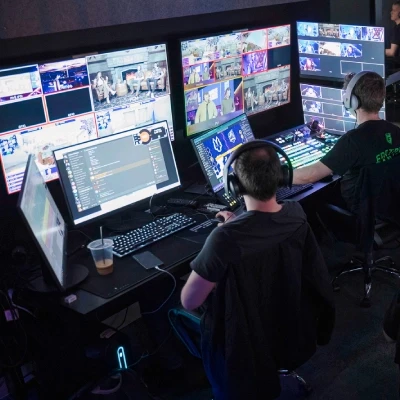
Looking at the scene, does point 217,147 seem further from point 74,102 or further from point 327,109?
point 327,109

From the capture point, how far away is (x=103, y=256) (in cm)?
220

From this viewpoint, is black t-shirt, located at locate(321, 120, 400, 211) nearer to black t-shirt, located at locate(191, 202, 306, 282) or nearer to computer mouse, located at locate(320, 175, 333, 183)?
computer mouse, located at locate(320, 175, 333, 183)

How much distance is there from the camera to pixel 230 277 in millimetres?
1835

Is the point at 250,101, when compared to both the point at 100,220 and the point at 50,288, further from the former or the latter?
the point at 50,288

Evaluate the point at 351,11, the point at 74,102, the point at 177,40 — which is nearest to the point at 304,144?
the point at 177,40

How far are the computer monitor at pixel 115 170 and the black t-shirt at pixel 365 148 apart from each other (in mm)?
808

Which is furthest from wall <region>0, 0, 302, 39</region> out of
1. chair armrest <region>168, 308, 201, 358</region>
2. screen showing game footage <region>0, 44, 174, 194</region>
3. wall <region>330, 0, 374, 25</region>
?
wall <region>330, 0, 374, 25</region>

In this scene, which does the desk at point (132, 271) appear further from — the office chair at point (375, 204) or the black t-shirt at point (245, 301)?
the office chair at point (375, 204)

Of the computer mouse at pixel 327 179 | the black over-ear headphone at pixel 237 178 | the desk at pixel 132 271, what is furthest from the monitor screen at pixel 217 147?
the black over-ear headphone at pixel 237 178

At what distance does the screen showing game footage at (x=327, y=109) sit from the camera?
3.56 m

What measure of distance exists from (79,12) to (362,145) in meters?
1.47

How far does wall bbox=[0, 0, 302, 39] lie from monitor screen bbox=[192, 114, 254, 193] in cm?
59

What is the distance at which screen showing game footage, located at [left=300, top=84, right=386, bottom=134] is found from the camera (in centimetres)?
356

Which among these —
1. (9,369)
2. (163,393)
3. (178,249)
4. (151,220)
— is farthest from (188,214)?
(9,369)
